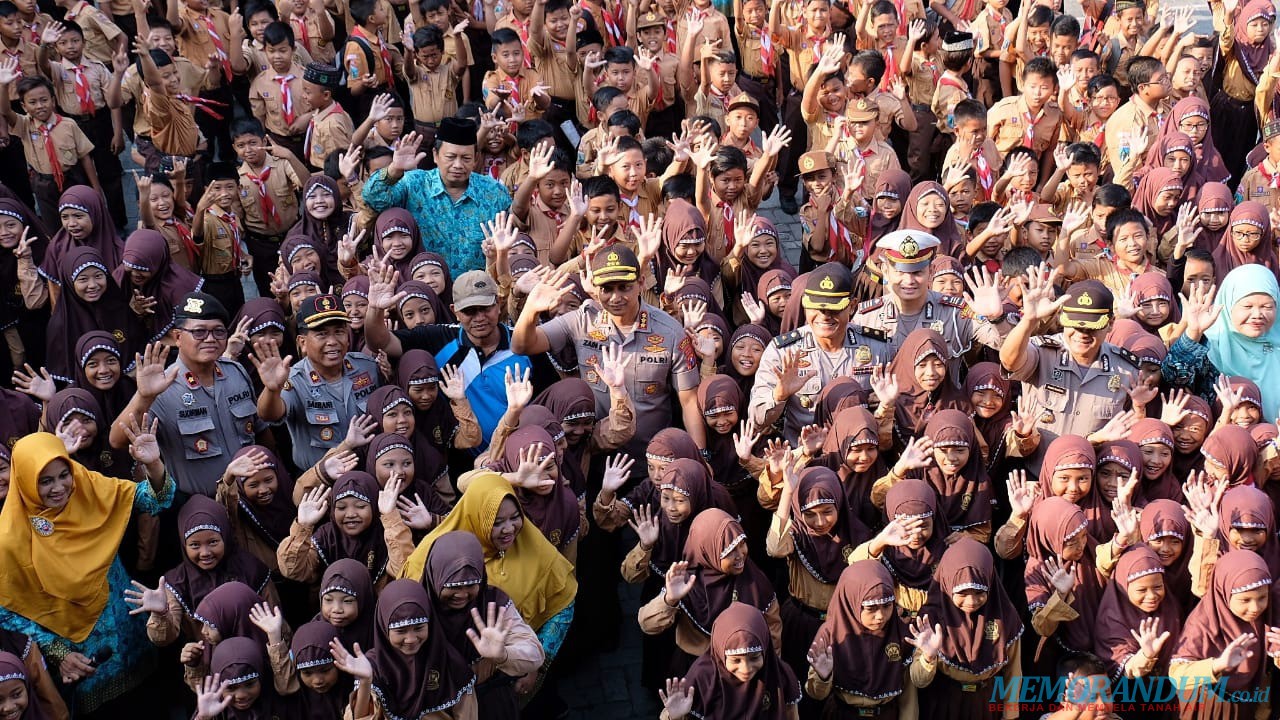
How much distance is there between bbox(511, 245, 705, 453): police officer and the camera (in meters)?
7.02

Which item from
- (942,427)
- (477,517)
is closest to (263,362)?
(477,517)

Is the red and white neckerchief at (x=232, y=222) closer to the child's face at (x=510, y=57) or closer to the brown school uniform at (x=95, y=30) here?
the child's face at (x=510, y=57)

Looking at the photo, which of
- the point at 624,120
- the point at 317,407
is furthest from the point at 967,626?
the point at 624,120

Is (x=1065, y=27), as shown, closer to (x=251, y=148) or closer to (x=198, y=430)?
(x=251, y=148)

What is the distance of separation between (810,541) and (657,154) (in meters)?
4.02

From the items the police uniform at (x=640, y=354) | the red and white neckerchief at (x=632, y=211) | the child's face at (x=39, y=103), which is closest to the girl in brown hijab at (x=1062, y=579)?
the police uniform at (x=640, y=354)

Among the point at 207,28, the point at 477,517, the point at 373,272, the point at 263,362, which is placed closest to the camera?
the point at 477,517

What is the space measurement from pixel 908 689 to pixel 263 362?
3526mm

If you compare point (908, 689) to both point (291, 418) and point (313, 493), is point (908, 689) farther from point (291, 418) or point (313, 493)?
point (291, 418)

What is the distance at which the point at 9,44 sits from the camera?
10.3 m

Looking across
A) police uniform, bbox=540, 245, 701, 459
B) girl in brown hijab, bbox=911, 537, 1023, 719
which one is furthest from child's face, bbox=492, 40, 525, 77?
girl in brown hijab, bbox=911, 537, 1023, 719

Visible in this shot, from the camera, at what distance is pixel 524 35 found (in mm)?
10977

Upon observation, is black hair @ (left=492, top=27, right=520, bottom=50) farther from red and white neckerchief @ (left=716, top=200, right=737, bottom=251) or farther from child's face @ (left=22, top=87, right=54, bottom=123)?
child's face @ (left=22, top=87, right=54, bottom=123)

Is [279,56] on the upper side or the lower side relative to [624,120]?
lower
